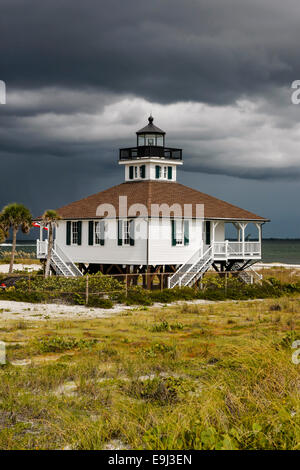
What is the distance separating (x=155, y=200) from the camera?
37438 mm

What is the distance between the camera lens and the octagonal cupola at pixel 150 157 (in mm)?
41438

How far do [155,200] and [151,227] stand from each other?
243 centimetres

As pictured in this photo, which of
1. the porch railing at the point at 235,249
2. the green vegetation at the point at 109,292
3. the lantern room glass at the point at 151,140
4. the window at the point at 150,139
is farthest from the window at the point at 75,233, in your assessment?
the porch railing at the point at 235,249

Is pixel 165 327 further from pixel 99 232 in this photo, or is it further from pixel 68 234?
pixel 68 234

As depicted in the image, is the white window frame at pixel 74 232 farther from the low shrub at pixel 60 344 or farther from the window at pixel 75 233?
the low shrub at pixel 60 344

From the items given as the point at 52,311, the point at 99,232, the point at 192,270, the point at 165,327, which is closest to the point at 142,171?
the point at 99,232

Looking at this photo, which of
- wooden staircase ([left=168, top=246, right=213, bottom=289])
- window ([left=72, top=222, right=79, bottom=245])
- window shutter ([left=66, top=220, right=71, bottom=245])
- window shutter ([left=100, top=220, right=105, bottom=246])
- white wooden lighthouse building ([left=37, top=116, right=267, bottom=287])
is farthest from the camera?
window shutter ([left=66, top=220, right=71, bottom=245])

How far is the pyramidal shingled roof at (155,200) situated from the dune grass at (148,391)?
19783 mm

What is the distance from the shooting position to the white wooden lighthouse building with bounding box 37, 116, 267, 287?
36094mm

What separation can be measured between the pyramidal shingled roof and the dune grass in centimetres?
1978

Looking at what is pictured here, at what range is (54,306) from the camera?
27.4 metres

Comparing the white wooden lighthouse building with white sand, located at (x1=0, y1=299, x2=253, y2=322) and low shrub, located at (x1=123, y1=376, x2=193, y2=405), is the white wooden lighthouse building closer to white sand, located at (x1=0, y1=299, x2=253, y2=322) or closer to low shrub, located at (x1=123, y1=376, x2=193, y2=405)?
white sand, located at (x1=0, y1=299, x2=253, y2=322)

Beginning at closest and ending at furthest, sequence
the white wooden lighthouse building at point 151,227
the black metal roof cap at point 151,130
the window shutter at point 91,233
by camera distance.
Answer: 1. the white wooden lighthouse building at point 151,227
2. the window shutter at point 91,233
3. the black metal roof cap at point 151,130

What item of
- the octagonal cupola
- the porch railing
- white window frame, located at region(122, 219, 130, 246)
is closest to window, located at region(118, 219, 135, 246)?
white window frame, located at region(122, 219, 130, 246)
